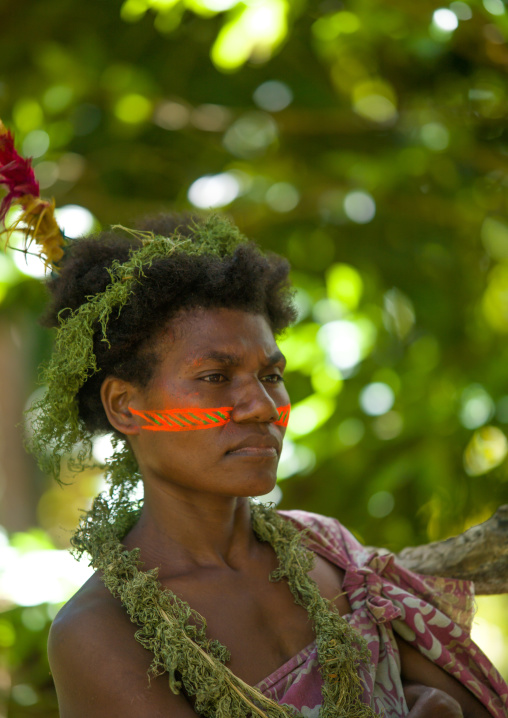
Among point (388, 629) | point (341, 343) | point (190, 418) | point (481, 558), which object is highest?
point (190, 418)

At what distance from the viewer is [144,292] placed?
196 centimetres

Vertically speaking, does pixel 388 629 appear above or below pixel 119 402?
→ below

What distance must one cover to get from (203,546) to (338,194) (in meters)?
2.95

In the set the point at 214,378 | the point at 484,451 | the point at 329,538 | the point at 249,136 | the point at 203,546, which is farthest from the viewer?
the point at 249,136

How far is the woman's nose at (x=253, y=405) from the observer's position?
1.91 meters

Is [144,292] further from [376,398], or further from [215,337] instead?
[376,398]

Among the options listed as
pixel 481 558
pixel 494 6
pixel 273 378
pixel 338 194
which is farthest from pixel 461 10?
pixel 481 558

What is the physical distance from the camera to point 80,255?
7.11 ft

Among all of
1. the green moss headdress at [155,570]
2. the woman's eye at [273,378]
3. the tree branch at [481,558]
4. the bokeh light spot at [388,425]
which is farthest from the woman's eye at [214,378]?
the bokeh light spot at [388,425]

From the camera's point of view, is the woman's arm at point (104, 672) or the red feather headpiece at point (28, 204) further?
the red feather headpiece at point (28, 204)

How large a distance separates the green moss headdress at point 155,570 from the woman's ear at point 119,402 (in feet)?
0.24

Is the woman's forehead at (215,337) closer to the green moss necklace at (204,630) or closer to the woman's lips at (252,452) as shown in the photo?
the woman's lips at (252,452)

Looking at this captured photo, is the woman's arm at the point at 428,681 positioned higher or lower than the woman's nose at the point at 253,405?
lower

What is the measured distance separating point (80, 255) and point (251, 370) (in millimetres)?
650
